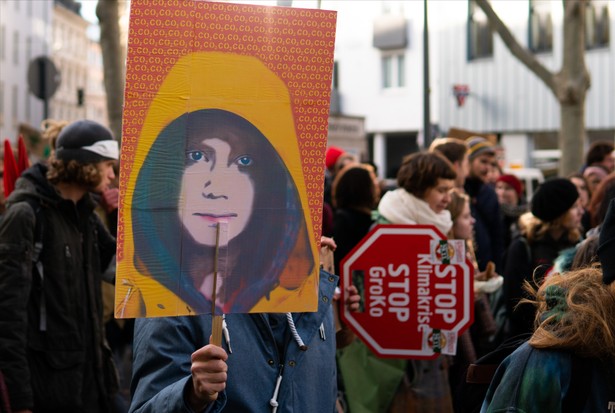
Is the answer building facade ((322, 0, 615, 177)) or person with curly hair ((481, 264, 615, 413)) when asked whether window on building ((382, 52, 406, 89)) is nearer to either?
building facade ((322, 0, 615, 177))

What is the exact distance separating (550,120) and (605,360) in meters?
29.4

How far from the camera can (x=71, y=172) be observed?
4863 millimetres

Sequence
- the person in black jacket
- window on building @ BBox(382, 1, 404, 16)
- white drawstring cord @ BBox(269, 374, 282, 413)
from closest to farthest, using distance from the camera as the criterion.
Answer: white drawstring cord @ BBox(269, 374, 282, 413)
the person in black jacket
window on building @ BBox(382, 1, 404, 16)

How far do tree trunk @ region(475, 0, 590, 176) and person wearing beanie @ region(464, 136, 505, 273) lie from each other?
6.45 m

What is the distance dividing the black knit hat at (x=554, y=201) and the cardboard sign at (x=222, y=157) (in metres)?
3.82

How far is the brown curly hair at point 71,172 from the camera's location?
4.86 metres

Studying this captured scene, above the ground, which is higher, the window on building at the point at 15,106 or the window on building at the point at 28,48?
the window on building at the point at 28,48

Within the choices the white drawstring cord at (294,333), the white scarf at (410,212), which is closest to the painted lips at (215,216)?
the white drawstring cord at (294,333)

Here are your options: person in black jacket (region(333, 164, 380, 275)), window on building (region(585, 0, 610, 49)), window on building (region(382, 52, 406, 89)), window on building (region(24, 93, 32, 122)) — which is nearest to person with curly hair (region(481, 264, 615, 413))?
person in black jacket (region(333, 164, 380, 275))

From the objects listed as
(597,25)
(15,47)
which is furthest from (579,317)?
(15,47)

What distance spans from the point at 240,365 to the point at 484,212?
5.25 m

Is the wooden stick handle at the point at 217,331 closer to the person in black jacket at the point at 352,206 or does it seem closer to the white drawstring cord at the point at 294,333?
the white drawstring cord at the point at 294,333

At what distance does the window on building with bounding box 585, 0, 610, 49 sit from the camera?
96.9 ft

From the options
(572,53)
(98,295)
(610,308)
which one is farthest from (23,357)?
(572,53)
